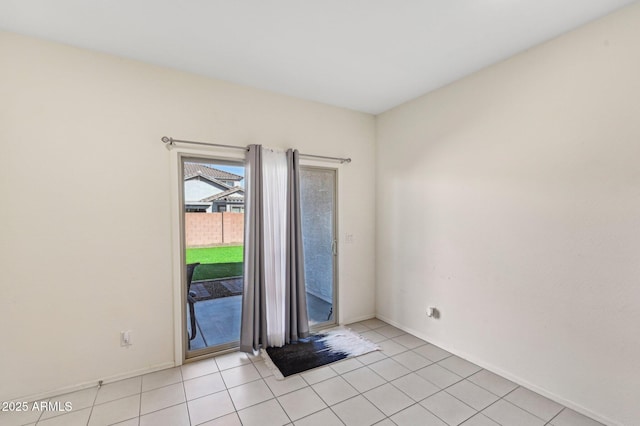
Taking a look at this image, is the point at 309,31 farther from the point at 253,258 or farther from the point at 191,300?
the point at 191,300

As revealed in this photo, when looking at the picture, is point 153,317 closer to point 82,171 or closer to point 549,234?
point 82,171

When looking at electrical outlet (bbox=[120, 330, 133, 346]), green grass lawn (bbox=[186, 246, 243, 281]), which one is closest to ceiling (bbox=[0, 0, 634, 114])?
green grass lawn (bbox=[186, 246, 243, 281])

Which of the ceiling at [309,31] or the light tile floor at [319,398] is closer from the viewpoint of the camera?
the ceiling at [309,31]

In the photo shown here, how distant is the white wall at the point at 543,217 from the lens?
69.8 inches

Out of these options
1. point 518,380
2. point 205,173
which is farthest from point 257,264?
point 518,380

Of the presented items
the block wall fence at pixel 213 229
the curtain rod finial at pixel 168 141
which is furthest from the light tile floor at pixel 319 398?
the curtain rod finial at pixel 168 141

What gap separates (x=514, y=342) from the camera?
7.54 feet

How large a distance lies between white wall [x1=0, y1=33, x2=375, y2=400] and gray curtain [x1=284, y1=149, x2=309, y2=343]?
0.68 m

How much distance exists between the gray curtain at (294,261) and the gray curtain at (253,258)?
0.98ft

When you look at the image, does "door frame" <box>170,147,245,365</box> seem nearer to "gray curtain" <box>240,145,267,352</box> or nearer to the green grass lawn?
the green grass lawn

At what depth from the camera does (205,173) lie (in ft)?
8.99

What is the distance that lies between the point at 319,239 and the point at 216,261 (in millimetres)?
1223

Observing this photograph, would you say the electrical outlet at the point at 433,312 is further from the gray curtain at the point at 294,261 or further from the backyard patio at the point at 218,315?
the backyard patio at the point at 218,315

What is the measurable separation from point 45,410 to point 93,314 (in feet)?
2.17
